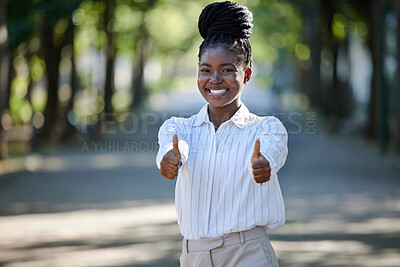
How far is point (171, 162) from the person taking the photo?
11.6 feet

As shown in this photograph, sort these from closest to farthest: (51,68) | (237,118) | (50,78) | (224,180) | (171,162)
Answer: (171,162) < (224,180) < (237,118) < (51,68) < (50,78)

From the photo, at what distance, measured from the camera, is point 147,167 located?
19.2 metres

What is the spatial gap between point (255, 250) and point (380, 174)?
1367cm

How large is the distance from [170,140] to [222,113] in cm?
34

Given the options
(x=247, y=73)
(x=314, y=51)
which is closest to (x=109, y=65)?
(x=314, y=51)

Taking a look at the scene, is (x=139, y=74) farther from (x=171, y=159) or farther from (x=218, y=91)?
(x=171, y=159)

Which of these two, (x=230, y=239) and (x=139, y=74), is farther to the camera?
(x=139, y=74)

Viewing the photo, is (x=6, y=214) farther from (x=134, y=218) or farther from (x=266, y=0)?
(x=266, y=0)

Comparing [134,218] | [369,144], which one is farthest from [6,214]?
[369,144]

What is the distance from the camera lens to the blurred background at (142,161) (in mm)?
9305

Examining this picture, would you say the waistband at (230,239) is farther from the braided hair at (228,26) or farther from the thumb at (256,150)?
the braided hair at (228,26)

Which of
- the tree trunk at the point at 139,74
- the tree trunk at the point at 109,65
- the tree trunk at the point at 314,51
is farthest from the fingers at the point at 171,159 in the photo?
the tree trunk at the point at 139,74

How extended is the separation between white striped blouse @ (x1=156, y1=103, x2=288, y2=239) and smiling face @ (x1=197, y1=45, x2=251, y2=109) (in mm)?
108

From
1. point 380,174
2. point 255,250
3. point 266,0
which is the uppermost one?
point 266,0
